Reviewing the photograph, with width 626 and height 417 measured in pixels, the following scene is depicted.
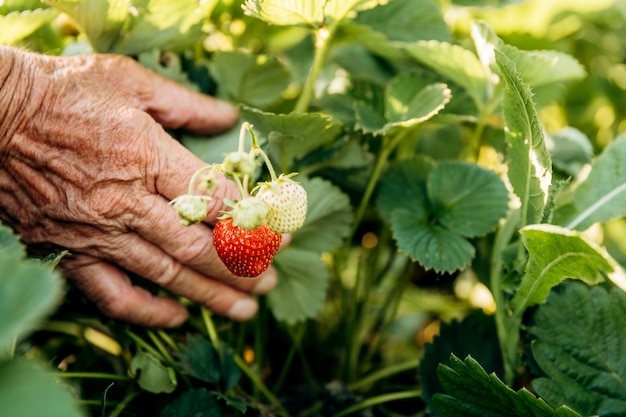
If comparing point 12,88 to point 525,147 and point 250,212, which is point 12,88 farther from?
point 525,147

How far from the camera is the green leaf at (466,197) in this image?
820 mm

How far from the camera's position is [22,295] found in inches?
15.9

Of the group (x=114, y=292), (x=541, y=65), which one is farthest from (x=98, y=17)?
(x=541, y=65)

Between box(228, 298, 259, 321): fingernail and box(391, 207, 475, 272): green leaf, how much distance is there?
0.25m

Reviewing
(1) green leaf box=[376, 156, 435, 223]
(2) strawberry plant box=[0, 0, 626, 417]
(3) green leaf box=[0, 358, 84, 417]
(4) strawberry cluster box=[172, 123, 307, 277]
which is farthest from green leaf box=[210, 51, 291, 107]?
(3) green leaf box=[0, 358, 84, 417]

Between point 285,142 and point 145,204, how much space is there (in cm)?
20

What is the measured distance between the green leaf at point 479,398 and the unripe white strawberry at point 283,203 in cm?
23

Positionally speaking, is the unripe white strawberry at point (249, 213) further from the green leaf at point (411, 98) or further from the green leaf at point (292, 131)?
the green leaf at point (411, 98)

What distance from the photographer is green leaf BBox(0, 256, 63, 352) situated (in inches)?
15.2

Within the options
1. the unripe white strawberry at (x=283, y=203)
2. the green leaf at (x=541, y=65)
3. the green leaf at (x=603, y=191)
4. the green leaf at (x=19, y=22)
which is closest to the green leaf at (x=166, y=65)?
the green leaf at (x=19, y=22)

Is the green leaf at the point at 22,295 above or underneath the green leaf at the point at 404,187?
above

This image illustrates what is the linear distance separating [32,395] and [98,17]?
0.53 metres

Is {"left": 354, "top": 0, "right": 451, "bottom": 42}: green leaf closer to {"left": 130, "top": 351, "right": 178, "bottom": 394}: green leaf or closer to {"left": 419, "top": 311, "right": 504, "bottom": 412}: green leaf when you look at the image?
{"left": 419, "top": 311, "right": 504, "bottom": 412}: green leaf

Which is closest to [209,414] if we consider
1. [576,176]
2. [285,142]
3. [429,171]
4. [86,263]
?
[86,263]
